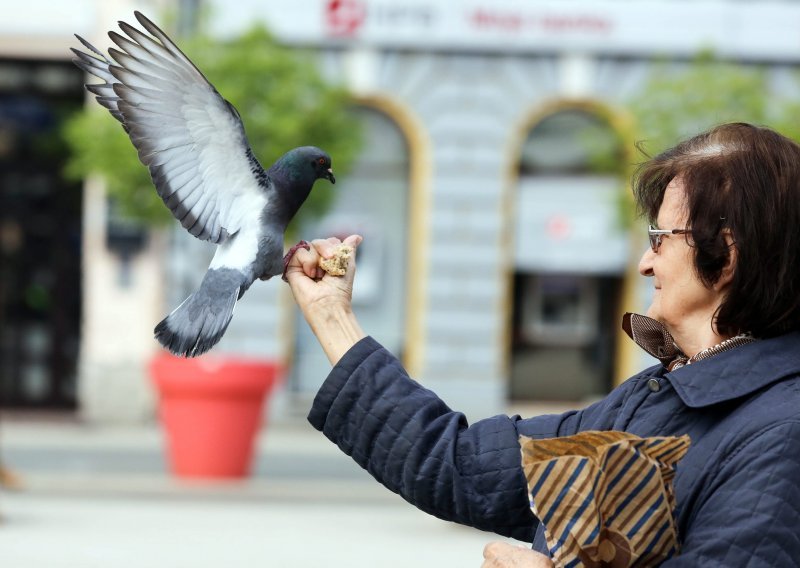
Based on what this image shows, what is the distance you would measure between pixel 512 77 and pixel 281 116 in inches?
205

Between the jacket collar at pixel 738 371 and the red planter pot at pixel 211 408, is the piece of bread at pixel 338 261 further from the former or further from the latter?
the red planter pot at pixel 211 408

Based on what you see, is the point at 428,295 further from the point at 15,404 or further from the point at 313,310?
the point at 313,310

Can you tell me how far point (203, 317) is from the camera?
6.69ft

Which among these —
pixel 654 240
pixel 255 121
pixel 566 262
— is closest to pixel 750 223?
pixel 654 240

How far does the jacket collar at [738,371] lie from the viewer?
6.68 feet

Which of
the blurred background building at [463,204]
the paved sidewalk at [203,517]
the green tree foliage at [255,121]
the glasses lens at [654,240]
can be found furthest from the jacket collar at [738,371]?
the blurred background building at [463,204]

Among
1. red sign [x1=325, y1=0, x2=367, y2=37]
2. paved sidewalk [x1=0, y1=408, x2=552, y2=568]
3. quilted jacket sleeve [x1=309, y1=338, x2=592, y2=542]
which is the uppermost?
red sign [x1=325, y1=0, x2=367, y2=37]

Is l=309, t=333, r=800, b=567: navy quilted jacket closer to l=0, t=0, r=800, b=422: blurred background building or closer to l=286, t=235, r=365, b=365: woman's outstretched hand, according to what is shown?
l=286, t=235, r=365, b=365: woman's outstretched hand

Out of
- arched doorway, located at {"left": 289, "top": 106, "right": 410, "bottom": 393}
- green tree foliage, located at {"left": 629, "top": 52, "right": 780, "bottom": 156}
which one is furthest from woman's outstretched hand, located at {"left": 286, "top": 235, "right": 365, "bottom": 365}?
arched doorway, located at {"left": 289, "top": 106, "right": 410, "bottom": 393}

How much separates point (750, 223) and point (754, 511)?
44 cm

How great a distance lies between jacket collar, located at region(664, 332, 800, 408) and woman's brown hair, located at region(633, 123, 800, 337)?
46 millimetres

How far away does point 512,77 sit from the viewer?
53.6 feet

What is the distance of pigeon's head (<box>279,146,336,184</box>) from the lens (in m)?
2.16

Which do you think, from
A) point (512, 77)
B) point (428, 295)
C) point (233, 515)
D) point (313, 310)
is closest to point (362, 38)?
point (512, 77)
